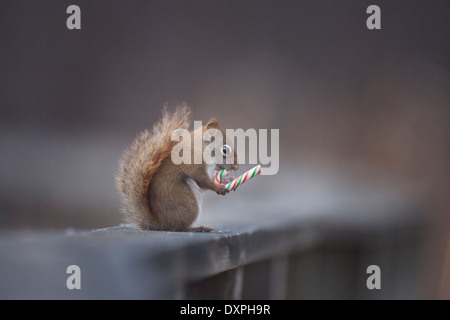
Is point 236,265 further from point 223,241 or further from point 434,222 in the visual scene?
point 434,222

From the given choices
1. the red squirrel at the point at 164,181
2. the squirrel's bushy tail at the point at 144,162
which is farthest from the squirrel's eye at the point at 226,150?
the squirrel's bushy tail at the point at 144,162

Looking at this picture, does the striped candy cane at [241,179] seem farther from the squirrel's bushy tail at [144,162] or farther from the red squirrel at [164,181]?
the squirrel's bushy tail at [144,162]

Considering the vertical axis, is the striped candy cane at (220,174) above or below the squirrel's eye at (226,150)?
below

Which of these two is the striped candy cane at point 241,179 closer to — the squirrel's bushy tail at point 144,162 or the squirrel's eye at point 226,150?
the squirrel's eye at point 226,150

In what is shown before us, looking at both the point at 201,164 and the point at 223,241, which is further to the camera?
the point at 201,164

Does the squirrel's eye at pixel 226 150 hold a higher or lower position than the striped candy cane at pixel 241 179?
higher

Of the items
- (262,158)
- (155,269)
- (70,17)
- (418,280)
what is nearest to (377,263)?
(418,280)

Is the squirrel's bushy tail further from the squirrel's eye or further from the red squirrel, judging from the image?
the squirrel's eye

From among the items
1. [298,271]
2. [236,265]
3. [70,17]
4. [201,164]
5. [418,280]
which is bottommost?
[418,280]
